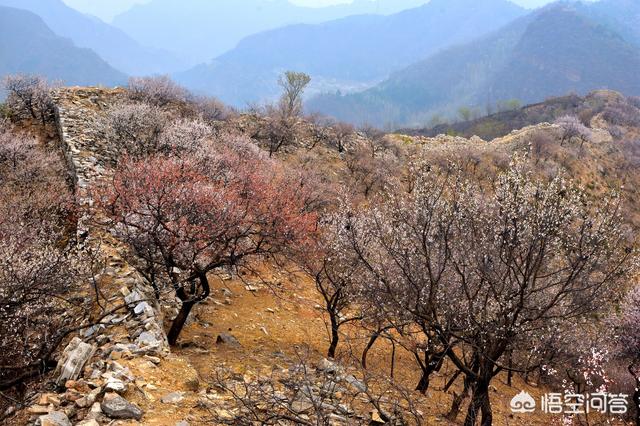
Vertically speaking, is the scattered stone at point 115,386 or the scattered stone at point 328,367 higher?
the scattered stone at point 115,386

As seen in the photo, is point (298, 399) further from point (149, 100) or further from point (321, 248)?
point (149, 100)

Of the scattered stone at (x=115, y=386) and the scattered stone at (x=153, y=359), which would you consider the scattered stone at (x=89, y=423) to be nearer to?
the scattered stone at (x=115, y=386)

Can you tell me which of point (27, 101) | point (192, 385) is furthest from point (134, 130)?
point (192, 385)

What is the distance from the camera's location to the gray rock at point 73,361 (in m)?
8.77

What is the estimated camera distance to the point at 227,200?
15039 mm

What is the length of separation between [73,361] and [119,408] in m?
2.48

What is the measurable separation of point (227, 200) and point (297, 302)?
8.86 m

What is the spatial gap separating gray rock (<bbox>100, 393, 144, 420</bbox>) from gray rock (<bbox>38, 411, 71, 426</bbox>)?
599 millimetres

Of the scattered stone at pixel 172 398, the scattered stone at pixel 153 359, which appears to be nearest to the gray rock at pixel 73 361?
the scattered stone at pixel 153 359

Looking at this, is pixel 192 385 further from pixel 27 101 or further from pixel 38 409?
pixel 27 101

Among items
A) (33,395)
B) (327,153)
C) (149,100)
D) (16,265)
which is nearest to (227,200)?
(16,265)

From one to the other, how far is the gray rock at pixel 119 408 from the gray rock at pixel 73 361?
5.99ft

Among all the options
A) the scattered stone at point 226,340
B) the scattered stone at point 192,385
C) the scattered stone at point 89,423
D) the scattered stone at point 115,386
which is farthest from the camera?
the scattered stone at point 226,340

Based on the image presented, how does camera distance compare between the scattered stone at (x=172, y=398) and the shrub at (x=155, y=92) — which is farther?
the shrub at (x=155, y=92)
